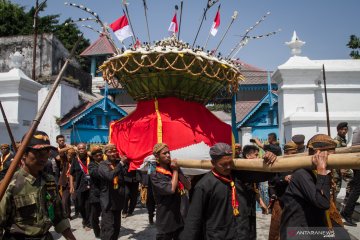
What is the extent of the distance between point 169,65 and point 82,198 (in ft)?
14.0

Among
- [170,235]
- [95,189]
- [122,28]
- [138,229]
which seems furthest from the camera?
[138,229]

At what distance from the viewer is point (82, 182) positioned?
6.73 m

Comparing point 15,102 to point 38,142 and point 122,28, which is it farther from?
point 38,142

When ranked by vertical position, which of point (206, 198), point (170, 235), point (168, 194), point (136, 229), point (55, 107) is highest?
point (55, 107)

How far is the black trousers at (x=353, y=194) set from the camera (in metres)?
5.28

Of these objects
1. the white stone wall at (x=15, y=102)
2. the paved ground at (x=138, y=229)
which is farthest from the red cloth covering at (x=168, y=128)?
the white stone wall at (x=15, y=102)

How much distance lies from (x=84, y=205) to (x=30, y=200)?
15.2ft

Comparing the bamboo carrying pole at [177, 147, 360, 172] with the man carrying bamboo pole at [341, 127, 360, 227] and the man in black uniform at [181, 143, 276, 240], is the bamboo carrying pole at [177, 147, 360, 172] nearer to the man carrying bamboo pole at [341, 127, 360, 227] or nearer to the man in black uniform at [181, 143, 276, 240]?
the man in black uniform at [181, 143, 276, 240]

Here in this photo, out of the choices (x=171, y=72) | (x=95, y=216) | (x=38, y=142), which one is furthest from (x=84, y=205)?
(x=38, y=142)

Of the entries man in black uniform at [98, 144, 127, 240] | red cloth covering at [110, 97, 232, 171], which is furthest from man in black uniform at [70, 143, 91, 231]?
red cloth covering at [110, 97, 232, 171]

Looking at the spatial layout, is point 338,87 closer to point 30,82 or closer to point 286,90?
point 286,90

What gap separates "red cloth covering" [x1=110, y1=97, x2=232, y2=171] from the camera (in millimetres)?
3682

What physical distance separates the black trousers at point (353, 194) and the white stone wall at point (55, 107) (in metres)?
11.7

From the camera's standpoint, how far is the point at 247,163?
2.77 metres
